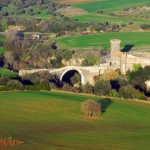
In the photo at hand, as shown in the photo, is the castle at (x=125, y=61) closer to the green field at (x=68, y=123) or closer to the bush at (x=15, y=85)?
the bush at (x=15, y=85)

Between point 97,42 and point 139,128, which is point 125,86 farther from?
point 97,42

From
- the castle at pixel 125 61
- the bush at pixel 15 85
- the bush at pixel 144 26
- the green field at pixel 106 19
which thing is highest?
the green field at pixel 106 19

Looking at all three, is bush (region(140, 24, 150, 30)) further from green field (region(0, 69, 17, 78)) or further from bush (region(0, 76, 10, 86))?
bush (region(0, 76, 10, 86))

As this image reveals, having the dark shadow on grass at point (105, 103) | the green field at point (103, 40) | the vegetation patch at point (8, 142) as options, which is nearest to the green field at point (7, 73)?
the dark shadow on grass at point (105, 103)

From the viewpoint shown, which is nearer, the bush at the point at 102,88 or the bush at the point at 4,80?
the bush at the point at 102,88

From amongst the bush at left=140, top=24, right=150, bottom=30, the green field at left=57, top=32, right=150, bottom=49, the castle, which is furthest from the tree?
the bush at left=140, top=24, right=150, bottom=30

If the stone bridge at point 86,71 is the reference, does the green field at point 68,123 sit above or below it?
below

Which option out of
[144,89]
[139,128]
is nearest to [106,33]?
[144,89]
